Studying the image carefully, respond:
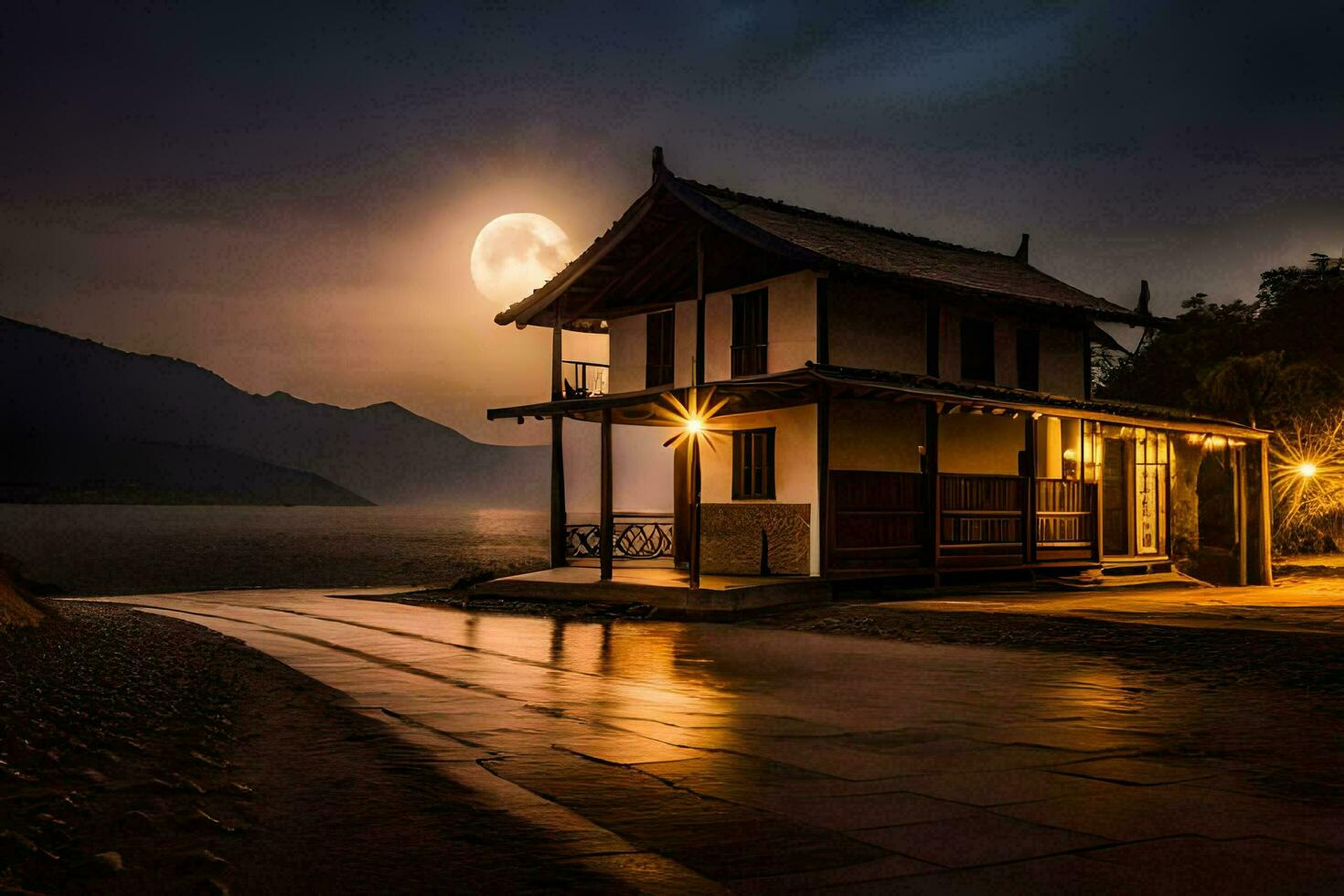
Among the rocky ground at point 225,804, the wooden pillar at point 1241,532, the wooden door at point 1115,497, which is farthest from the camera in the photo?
the wooden door at point 1115,497

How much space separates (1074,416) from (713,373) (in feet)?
22.7

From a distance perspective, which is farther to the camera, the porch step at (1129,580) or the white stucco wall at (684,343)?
the white stucco wall at (684,343)

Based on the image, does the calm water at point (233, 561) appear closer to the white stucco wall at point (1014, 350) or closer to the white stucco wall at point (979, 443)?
the white stucco wall at point (979, 443)

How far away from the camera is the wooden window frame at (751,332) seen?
22312 millimetres

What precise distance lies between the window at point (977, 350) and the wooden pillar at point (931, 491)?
299cm

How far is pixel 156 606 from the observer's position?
25422 millimetres

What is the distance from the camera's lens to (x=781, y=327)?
2188cm

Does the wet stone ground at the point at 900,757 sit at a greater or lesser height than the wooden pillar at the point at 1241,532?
lesser

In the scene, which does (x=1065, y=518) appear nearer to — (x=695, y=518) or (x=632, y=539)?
(x=695, y=518)

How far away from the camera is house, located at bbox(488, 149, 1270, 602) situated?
2072cm

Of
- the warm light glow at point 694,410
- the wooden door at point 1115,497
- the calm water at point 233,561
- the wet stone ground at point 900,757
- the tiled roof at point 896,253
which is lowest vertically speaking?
the calm water at point 233,561

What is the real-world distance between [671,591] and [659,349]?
7081mm

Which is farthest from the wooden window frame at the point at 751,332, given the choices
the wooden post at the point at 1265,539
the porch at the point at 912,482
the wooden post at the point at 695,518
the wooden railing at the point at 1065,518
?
the wooden post at the point at 1265,539

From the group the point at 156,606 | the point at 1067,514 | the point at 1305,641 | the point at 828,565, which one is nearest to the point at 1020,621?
the point at 1305,641
